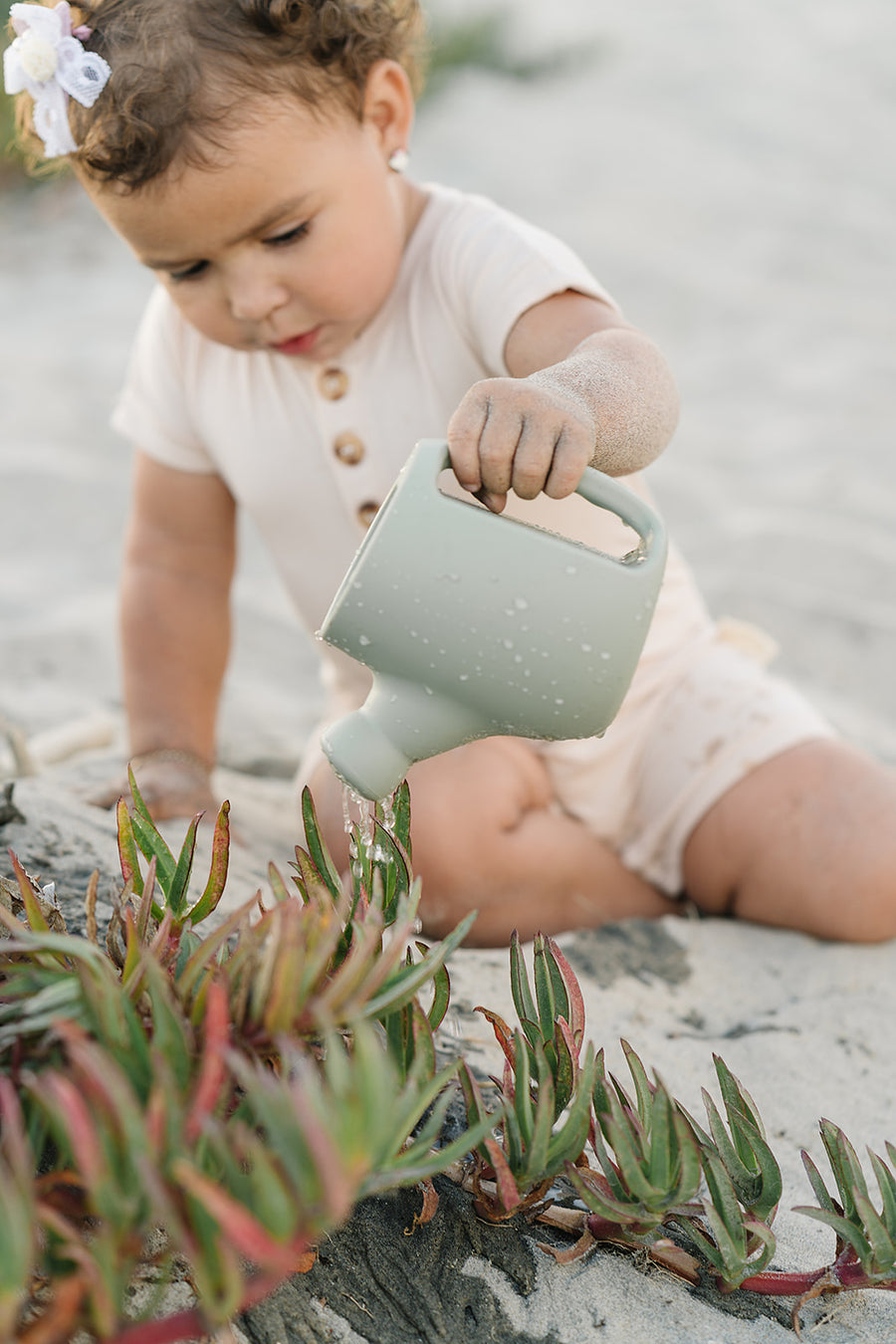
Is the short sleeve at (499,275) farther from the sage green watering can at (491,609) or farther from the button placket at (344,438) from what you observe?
the sage green watering can at (491,609)

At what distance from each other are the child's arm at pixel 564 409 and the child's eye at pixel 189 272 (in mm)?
371

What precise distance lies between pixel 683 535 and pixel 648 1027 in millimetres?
1740

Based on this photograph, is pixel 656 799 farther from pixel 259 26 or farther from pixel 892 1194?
pixel 259 26

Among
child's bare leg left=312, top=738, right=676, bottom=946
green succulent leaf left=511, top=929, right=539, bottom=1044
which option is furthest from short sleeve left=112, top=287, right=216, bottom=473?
green succulent leaf left=511, top=929, right=539, bottom=1044

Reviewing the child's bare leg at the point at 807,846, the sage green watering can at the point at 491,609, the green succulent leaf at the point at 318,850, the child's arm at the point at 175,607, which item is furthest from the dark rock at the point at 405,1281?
the child's arm at the point at 175,607

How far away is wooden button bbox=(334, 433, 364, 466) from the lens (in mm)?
1624

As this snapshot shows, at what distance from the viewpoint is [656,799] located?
5.77 ft

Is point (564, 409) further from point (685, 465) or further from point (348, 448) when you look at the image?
point (685, 465)

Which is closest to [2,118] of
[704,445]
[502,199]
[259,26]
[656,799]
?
[502,199]

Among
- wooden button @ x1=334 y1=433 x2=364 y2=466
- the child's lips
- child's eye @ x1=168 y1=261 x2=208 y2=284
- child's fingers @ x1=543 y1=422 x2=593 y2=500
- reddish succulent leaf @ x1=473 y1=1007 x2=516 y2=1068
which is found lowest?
reddish succulent leaf @ x1=473 y1=1007 x2=516 y2=1068

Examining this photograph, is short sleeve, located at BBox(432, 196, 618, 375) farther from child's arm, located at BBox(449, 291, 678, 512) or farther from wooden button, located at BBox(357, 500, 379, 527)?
wooden button, located at BBox(357, 500, 379, 527)

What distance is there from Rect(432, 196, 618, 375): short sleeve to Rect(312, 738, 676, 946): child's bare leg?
0.52 m

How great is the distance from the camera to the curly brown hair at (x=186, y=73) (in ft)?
4.24

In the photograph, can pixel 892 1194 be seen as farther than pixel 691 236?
No
